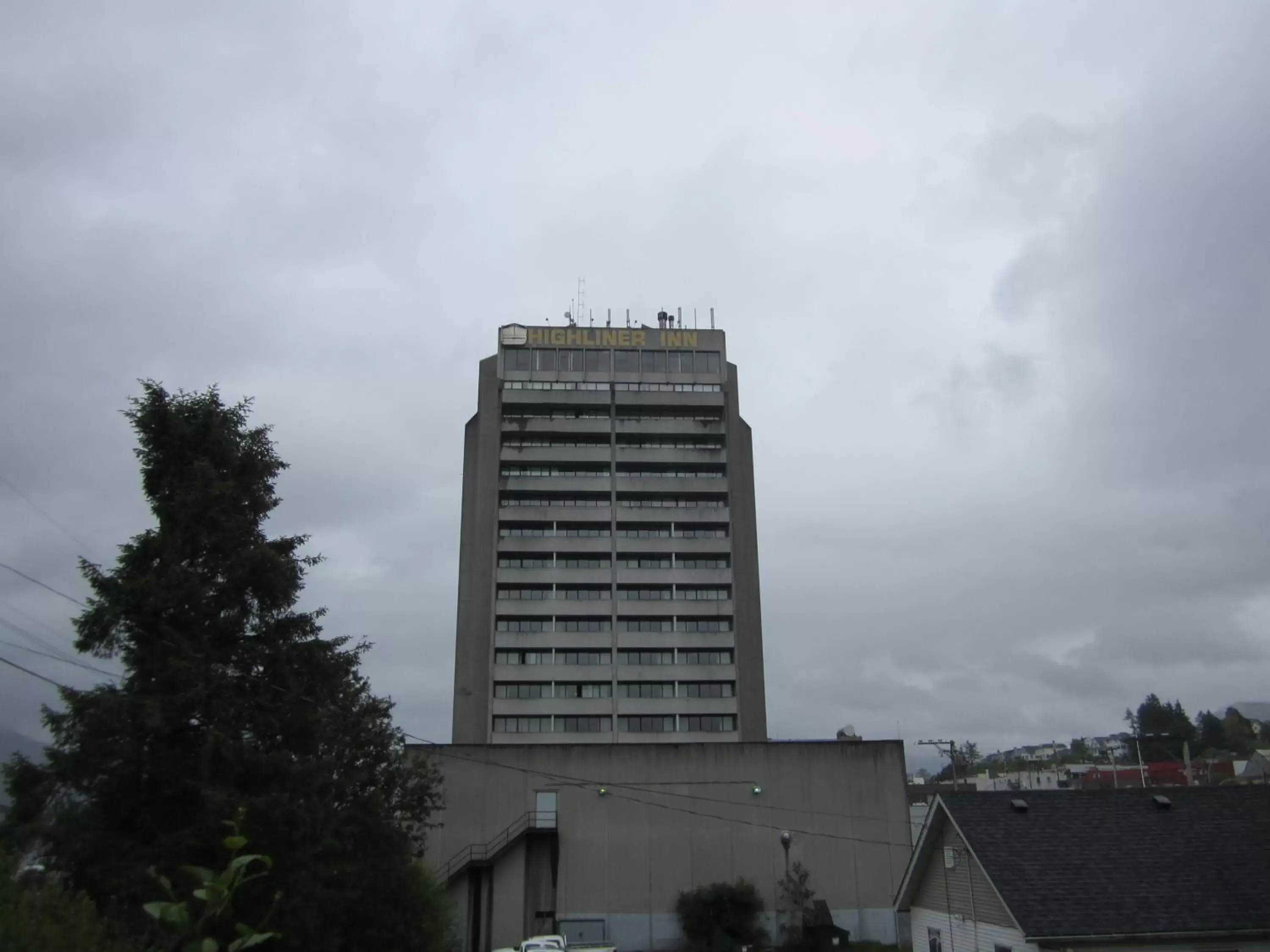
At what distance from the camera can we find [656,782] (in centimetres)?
5078

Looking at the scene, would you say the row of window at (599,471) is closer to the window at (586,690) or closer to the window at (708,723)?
the window at (586,690)

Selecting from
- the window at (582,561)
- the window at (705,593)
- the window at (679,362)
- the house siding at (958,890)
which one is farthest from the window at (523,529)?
the house siding at (958,890)

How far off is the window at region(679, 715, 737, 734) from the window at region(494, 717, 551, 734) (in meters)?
10.7

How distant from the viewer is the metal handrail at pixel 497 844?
49.2 metres

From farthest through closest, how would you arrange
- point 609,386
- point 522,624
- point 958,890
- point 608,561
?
point 609,386 < point 608,561 < point 522,624 < point 958,890

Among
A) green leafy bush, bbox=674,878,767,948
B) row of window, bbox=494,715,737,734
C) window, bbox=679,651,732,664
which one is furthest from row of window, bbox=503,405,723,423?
green leafy bush, bbox=674,878,767,948

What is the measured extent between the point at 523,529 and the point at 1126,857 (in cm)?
6458

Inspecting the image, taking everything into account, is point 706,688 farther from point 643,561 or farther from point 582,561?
point 582,561

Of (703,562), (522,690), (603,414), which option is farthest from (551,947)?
(603,414)

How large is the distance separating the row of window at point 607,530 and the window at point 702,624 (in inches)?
273

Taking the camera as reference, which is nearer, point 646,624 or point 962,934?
point 962,934

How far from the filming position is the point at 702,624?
272ft

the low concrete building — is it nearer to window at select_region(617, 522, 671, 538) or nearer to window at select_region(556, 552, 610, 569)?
window at select_region(556, 552, 610, 569)

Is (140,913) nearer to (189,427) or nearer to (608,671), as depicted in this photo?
(189,427)
